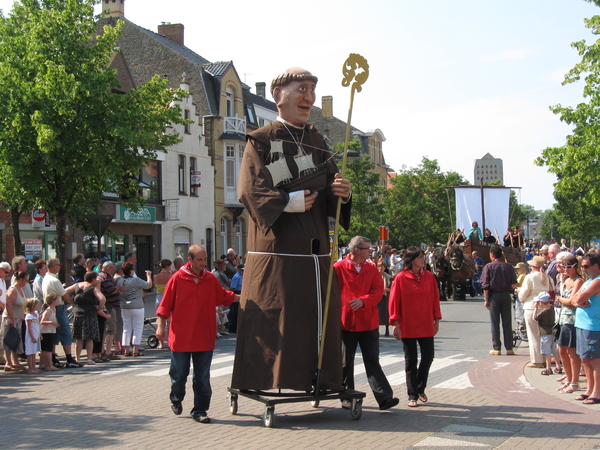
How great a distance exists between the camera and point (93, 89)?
58.3 feet

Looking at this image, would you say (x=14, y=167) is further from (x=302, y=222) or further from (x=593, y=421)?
(x=593, y=421)

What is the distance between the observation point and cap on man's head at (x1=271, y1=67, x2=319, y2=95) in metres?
7.11

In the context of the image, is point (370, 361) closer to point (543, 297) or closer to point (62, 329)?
point (543, 297)

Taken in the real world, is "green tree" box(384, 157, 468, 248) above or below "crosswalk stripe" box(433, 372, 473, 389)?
above

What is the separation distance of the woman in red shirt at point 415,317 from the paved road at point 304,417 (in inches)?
12.8

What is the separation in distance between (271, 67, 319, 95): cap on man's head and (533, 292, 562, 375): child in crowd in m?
4.99

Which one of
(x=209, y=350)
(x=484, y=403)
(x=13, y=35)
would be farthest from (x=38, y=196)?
(x=484, y=403)

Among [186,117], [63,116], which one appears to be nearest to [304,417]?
[63,116]

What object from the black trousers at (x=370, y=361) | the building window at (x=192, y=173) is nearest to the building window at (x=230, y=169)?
the building window at (x=192, y=173)

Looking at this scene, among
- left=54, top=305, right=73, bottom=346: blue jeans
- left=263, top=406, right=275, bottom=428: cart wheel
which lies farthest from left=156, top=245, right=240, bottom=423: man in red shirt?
left=54, top=305, right=73, bottom=346: blue jeans

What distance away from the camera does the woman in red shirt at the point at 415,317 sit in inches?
301

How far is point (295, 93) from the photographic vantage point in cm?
713

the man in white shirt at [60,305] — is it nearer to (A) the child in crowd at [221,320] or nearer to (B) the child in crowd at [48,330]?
(B) the child in crowd at [48,330]

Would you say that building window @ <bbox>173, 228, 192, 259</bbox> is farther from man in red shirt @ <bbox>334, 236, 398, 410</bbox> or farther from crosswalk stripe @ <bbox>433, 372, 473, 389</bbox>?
man in red shirt @ <bbox>334, 236, 398, 410</bbox>
